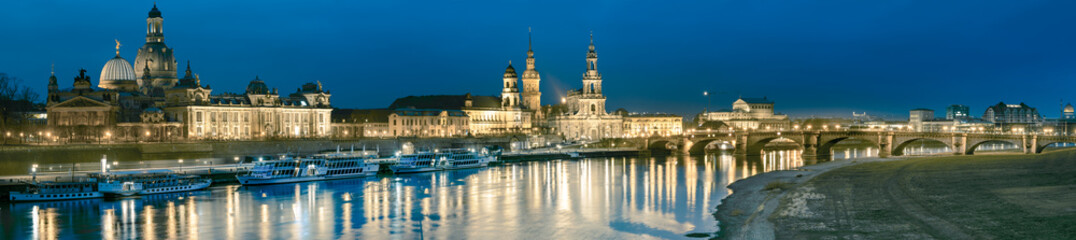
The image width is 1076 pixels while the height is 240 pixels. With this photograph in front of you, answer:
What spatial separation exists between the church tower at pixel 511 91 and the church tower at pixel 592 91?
15.3m

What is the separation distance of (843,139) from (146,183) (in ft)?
280

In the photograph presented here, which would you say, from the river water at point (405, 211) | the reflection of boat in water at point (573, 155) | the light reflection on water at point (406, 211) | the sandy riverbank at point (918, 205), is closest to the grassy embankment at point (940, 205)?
the sandy riverbank at point (918, 205)

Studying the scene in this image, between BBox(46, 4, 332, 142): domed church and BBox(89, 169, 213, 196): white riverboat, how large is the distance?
40063mm

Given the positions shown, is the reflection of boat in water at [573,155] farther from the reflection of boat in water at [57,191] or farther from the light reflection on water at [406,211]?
the reflection of boat in water at [57,191]

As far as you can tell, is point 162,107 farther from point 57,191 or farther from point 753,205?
point 753,205

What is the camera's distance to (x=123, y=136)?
104688 mm

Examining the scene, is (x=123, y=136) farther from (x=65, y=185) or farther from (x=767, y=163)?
(x=767, y=163)

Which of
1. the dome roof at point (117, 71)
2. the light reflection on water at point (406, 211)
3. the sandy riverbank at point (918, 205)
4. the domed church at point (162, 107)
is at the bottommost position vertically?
the light reflection on water at point (406, 211)

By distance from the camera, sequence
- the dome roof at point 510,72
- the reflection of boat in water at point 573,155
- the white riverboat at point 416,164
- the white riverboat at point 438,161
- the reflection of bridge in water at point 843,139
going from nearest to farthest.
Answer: the white riverboat at point 416,164 → the reflection of bridge in water at point 843,139 → the white riverboat at point 438,161 → the reflection of boat in water at point 573,155 → the dome roof at point 510,72

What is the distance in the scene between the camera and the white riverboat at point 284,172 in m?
69.5

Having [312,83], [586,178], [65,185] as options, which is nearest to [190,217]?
[65,185]

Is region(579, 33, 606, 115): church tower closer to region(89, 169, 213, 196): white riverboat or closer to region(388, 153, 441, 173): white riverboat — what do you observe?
region(388, 153, 441, 173): white riverboat

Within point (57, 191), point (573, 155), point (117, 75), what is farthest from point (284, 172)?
point (117, 75)

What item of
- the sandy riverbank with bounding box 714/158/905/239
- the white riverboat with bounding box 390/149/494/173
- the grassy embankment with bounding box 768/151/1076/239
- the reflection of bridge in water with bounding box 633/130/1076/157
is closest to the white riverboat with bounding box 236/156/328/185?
the white riverboat with bounding box 390/149/494/173
